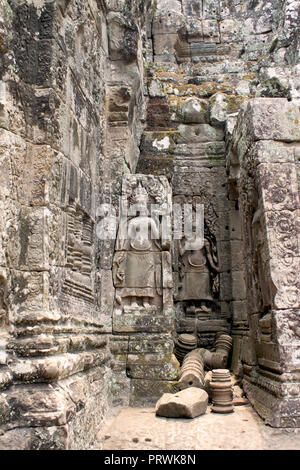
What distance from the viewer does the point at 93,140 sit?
5.27 meters

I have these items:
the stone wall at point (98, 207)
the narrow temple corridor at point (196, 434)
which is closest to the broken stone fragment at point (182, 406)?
the narrow temple corridor at point (196, 434)

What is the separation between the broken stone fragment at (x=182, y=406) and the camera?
13.5ft

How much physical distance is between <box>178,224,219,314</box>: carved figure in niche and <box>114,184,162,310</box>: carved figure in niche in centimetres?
189

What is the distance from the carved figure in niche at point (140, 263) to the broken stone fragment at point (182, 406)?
1.41 metres

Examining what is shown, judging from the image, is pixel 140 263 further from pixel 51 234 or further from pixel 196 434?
pixel 196 434

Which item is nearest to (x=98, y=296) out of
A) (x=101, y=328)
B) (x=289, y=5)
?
(x=101, y=328)

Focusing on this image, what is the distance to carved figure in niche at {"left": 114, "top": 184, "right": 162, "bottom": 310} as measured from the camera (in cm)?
550

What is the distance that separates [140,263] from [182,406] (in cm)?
210

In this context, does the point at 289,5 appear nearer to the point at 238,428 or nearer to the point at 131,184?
the point at 131,184

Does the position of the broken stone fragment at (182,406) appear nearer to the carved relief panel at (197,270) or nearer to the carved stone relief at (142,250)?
the carved stone relief at (142,250)

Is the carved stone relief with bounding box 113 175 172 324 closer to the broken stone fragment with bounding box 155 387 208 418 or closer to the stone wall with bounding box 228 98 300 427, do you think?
the stone wall with bounding box 228 98 300 427

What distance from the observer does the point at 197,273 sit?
752cm

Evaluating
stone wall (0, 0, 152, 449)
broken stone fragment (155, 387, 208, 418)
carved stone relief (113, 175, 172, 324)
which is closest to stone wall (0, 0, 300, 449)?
stone wall (0, 0, 152, 449)

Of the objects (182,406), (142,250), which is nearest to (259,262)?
(142,250)
